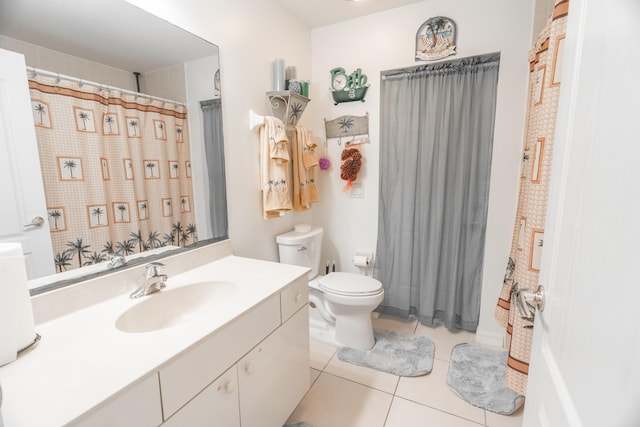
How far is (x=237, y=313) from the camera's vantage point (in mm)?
975

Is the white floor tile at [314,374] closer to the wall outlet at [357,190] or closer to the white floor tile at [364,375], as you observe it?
the white floor tile at [364,375]

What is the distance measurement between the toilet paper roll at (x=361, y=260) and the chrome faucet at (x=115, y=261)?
166cm

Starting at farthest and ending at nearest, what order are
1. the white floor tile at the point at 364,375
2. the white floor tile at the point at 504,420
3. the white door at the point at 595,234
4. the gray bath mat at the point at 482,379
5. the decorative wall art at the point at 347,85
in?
the decorative wall art at the point at 347,85 < the white floor tile at the point at 364,375 < the gray bath mat at the point at 482,379 < the white floor tile at the point at 504,420 < the white door at the point at 595,234

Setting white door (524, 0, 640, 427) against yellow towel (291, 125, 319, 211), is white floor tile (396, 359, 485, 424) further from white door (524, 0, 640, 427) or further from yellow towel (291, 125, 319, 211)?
yellow towel (291, 125, 319, 211)

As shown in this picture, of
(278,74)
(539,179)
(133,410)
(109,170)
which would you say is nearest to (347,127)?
(278,74)

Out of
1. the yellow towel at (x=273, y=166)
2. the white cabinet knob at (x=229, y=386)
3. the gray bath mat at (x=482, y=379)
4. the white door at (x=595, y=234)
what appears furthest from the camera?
the yellow towel at (x=273, y=166)

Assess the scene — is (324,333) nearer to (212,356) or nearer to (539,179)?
(212,356)

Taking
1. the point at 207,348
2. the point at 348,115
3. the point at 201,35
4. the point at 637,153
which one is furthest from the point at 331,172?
the point at 637,153

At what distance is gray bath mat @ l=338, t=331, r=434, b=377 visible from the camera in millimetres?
1815

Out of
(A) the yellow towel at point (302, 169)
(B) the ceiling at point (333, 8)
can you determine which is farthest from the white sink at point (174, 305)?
(B) the ceiling at point (333, 8)

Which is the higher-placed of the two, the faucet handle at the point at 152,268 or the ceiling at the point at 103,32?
the ceiling at the point at 103,32

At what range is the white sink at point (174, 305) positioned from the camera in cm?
105

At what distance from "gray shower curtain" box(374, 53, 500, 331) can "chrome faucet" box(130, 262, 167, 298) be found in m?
1.64

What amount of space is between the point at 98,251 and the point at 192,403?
69 centimetres
